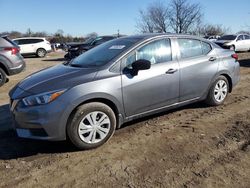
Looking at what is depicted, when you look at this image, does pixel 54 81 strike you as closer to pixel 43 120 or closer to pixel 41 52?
pixel 43 120

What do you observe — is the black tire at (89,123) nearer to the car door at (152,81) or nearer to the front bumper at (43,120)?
the front bumper at (43,120)

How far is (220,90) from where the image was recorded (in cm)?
614

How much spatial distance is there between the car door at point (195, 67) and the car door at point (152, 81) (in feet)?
0.65

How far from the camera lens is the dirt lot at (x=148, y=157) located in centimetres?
347

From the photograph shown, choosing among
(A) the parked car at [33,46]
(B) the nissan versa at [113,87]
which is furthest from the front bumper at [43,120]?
(A) the parked car at [33,46]

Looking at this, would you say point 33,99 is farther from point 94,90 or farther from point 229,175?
point 229,175

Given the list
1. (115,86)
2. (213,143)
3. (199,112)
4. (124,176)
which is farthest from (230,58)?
(124,176)

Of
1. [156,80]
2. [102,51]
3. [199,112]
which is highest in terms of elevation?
[102,51]

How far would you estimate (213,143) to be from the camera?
14.4 ft

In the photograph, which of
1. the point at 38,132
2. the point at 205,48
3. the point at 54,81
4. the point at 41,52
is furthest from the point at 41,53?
the point at 38,132

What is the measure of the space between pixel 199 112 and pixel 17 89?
10.7 ft

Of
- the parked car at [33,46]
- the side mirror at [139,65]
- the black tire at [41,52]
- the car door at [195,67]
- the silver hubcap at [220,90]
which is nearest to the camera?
the side mirror at [139,65]

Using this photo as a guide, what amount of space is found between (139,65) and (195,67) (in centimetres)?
138

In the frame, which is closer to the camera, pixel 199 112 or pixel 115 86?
pixel 115 86
